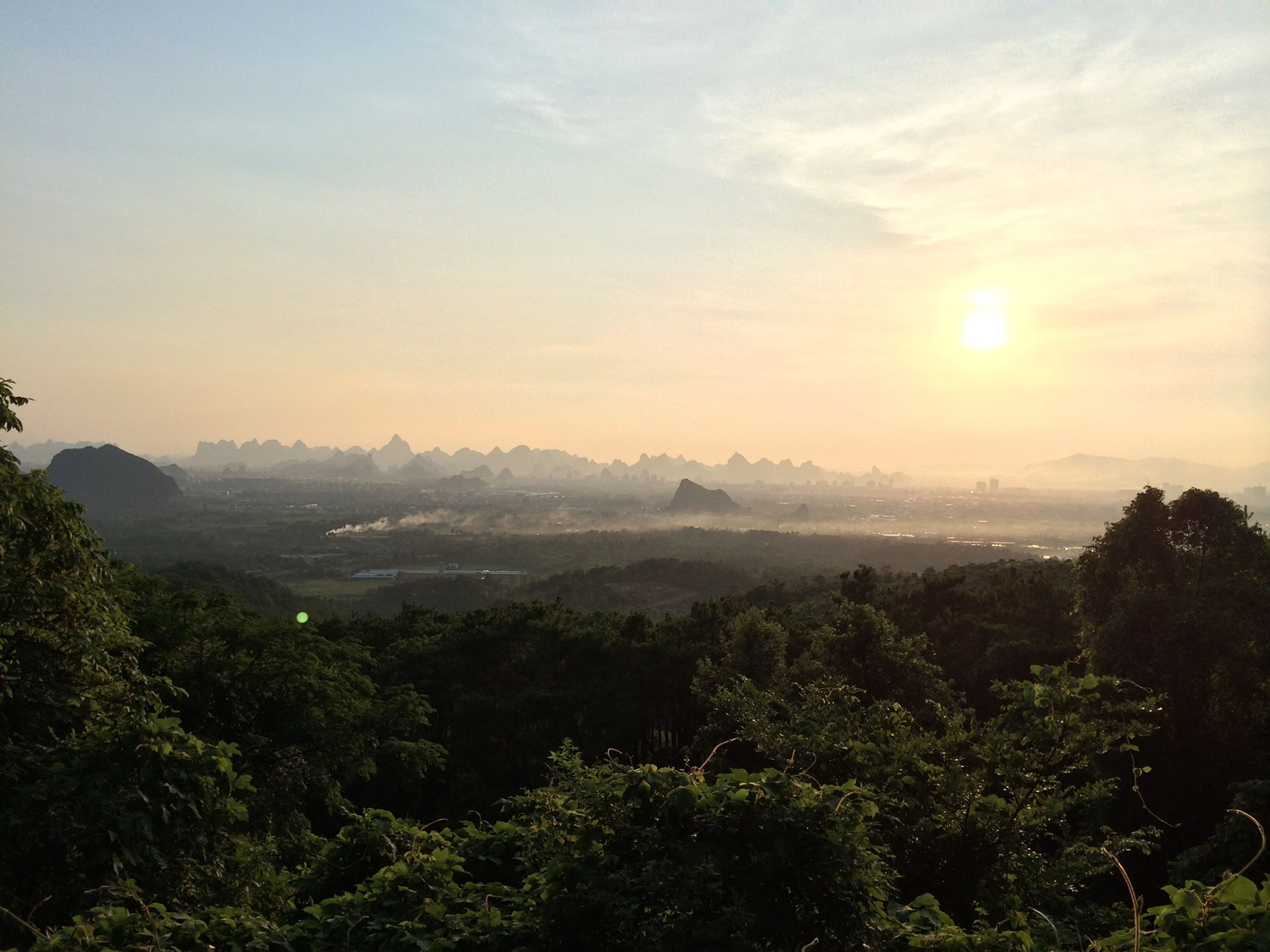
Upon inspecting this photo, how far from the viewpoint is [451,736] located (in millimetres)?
23672

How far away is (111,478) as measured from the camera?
163500 millimetres

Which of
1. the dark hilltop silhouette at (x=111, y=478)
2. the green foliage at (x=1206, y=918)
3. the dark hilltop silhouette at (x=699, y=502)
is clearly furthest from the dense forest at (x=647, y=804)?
the dark hilltop silhouette at (x=111, y=478)

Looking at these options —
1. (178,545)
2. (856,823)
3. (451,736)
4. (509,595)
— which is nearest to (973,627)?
(451,736)

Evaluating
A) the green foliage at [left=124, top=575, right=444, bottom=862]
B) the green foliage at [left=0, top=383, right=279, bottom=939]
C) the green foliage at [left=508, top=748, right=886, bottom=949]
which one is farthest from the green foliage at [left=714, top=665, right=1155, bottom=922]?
the green foliage at [left=124, top=575, right=444, bottom=862]

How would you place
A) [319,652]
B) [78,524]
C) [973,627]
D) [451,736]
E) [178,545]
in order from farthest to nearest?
[178,545] < [973,627] < [451,736] < [319,652] < [78,524]

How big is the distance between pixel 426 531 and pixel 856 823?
12434 cm

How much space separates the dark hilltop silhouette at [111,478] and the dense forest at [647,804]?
559ft

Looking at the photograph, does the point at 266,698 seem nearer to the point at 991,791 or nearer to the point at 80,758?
the point at 80,758

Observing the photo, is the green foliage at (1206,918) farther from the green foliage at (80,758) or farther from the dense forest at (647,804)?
the green foliage at (80,758)

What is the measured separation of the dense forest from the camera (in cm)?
365

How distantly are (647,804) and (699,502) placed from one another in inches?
7294

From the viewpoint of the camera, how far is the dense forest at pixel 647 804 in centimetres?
365

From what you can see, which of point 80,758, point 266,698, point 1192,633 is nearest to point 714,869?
point 80,758

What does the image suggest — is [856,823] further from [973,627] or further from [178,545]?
[178,545]
